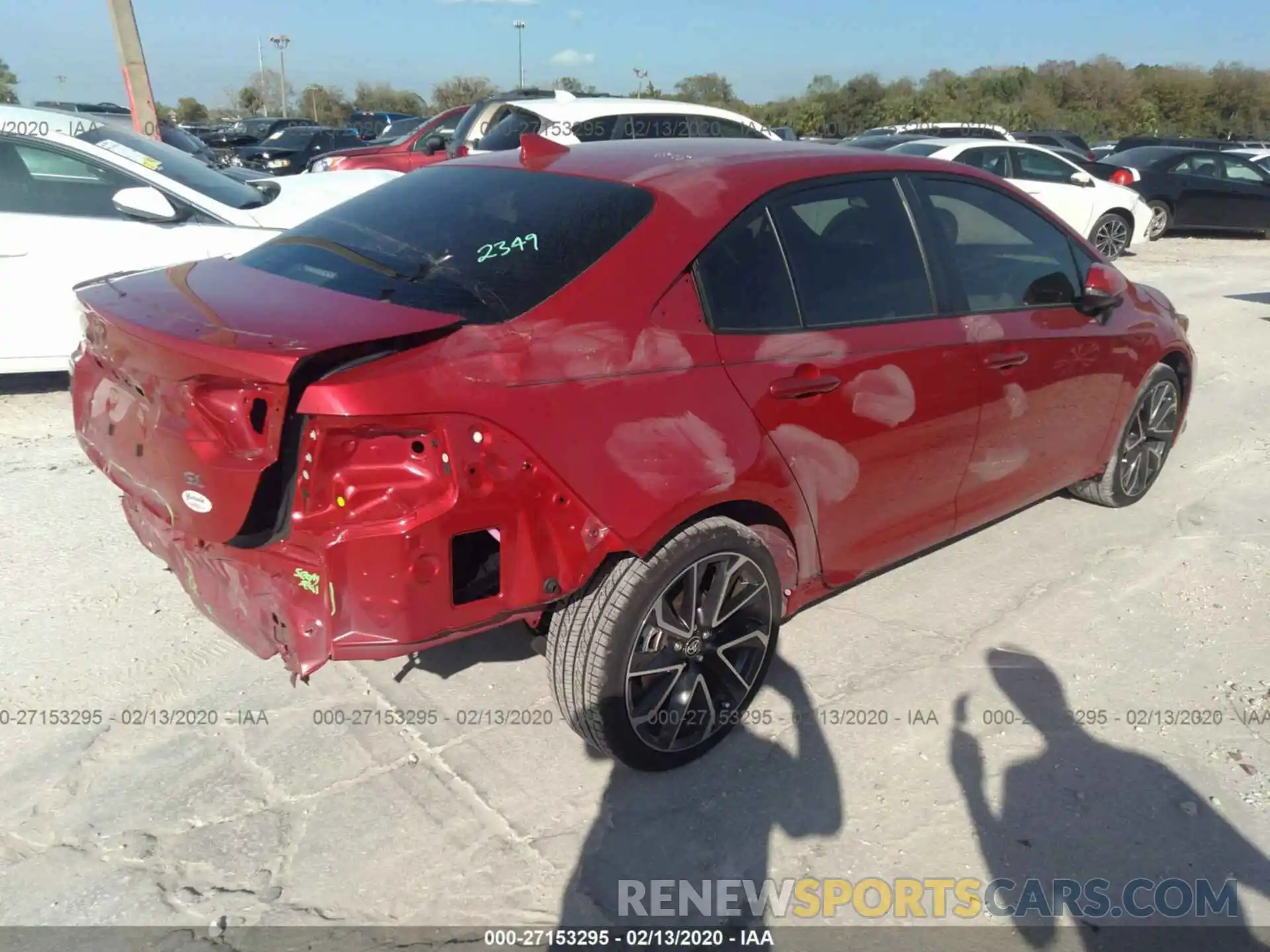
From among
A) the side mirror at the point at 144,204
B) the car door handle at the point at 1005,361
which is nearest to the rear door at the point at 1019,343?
the car door handle at the point at 1005,361

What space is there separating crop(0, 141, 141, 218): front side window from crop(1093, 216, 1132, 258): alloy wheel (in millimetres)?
11957

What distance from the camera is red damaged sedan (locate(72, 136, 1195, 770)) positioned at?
231 cm

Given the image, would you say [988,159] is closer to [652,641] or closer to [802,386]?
[802,386]

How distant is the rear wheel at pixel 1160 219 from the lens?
52.7 feet

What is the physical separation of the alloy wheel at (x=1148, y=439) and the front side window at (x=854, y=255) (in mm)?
1959

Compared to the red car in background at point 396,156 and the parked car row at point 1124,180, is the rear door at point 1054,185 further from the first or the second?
the red car in background at point 396,156

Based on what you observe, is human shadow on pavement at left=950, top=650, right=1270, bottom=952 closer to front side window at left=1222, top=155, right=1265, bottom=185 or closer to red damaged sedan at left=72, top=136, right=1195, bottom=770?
red damaged sedan at left=72, top=136, right=1195, bottom=770

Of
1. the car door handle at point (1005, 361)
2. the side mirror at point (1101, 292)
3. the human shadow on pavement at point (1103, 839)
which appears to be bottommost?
the human shadow on pavement at point (1103, 839)

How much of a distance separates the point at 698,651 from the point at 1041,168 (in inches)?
499

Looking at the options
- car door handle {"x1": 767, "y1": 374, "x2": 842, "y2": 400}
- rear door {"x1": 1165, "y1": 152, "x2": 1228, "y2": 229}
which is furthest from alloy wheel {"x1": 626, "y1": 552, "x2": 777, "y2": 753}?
rear door {"x1": 1165, "y1": 152, "x2": 1228, "y2": 229}

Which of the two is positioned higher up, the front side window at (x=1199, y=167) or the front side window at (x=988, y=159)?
the front side window at (x=988, y=159)

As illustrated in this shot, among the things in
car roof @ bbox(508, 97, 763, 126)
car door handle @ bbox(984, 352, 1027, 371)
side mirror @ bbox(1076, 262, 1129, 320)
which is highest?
side mirror @ bbox(1076, 262, 1129, 320)

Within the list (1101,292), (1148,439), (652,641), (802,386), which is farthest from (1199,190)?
(652,641)

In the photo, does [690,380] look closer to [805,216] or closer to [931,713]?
[805,216]
